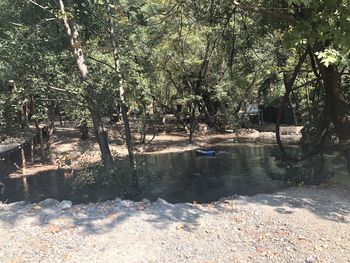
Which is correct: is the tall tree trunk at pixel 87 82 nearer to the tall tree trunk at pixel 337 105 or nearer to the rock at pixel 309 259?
the tall tree trunk at pixel 337 105

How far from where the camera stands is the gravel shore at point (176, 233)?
20.4ft

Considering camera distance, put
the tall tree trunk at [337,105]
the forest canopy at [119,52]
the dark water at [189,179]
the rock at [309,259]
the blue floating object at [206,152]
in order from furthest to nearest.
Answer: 1. the blue floating object at [206,152]
2. the dark water at [189,179]
3. the tall tree trunk at [337,105]
4. the forest canopy at [119,52]
5. the rock at [309,259]

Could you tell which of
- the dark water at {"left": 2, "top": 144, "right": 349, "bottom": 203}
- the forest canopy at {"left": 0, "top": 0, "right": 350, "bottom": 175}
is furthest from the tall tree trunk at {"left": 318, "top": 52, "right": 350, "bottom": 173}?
the dark water at {"left": 2, "top": 144, "right": 349, "bottom": 203}

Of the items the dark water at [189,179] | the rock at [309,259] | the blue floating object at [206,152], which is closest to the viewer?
the rock at [309,259]

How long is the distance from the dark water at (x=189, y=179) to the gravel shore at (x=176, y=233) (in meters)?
4.34

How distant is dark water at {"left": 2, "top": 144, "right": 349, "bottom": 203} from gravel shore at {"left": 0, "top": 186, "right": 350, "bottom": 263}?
434cm

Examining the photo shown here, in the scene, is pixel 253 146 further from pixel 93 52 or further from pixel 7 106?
pixel 7 106

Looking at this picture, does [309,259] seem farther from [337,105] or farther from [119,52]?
[119,52]

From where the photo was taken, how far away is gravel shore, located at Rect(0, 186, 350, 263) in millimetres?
6223

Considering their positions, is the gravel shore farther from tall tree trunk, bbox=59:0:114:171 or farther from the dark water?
tall tree trunk, bbox=59:0:114:171

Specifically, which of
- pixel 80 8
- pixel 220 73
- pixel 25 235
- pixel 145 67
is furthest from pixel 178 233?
pixel 220 73

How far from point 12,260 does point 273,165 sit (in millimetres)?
15201

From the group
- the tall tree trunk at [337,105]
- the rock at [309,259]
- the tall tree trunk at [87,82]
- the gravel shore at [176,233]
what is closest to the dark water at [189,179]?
the tall tree trunk at [87,82]

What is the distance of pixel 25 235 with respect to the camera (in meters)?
6.89
